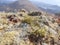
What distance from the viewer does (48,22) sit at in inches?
600

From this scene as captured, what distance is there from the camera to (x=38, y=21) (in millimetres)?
14734

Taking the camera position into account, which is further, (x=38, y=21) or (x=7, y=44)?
(x=38, y=21)

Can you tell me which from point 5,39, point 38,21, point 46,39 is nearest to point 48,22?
point 38,21

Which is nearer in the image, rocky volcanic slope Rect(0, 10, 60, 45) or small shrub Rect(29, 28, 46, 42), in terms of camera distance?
rocky volcanic slope Rect(0, 10, 60, 45)

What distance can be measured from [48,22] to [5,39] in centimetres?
515

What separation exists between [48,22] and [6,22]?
304 centimetres

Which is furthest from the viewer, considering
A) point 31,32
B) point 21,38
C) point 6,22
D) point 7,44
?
point 6,22

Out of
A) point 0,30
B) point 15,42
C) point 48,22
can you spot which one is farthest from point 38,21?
point 15,42

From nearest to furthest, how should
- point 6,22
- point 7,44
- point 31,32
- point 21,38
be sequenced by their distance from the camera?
point 7,44
point 21,38
point 31,32
point 6,22

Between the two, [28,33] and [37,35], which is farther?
[28,33]

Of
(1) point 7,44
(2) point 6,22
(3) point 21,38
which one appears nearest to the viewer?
(1) point 7,44

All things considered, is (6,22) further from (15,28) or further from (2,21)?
(15,28)

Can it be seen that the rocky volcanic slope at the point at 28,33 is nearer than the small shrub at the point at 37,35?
Yes

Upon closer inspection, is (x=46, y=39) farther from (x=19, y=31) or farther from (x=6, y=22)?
(x=6, y=22)
